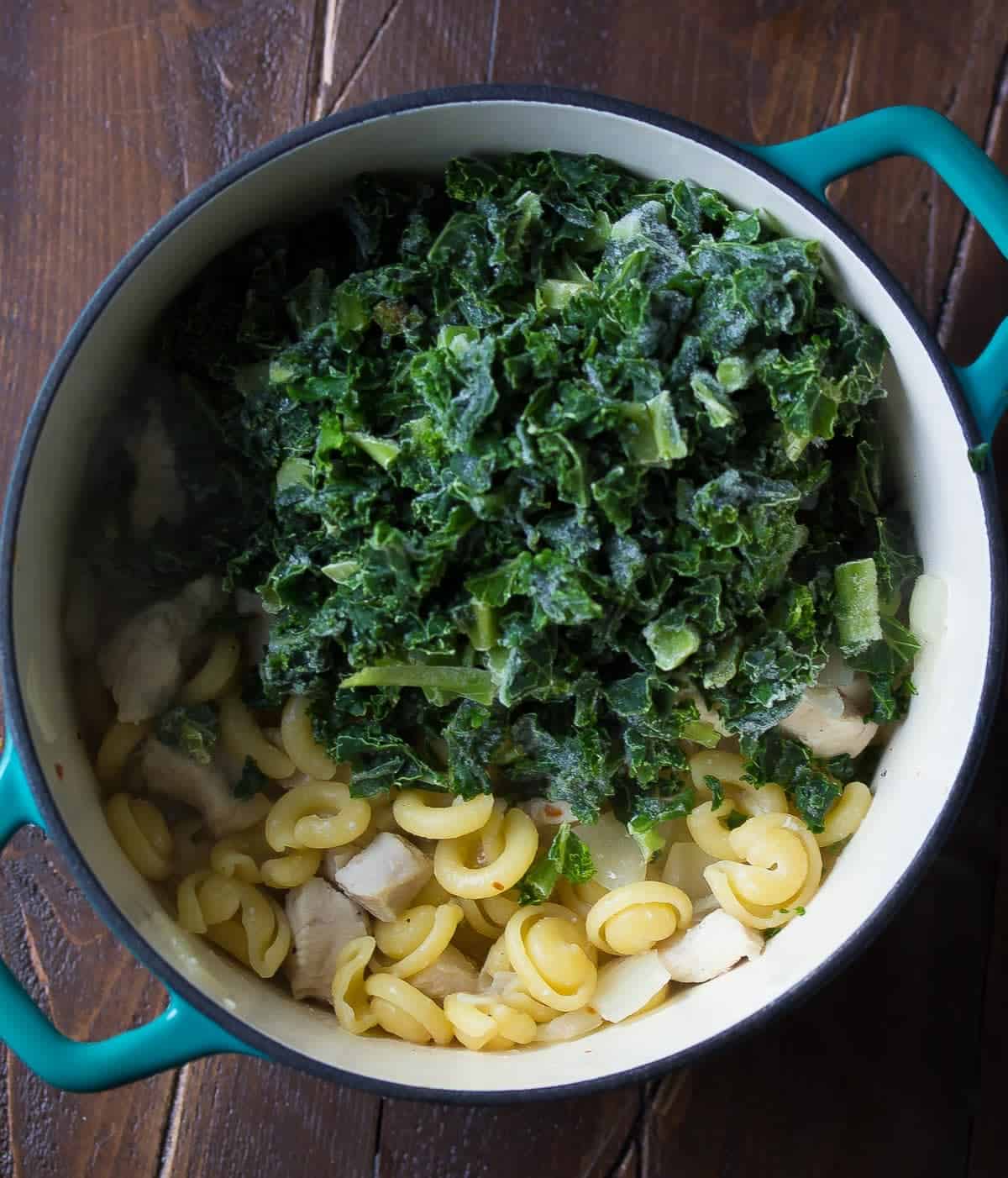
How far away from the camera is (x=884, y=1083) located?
195 cm

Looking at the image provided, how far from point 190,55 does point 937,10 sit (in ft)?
4.18

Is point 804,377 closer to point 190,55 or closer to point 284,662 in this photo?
point 284,662

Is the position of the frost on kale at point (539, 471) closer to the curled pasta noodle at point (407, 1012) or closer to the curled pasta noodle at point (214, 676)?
the curled pasta noodle at point (214, 676)

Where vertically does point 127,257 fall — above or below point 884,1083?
above

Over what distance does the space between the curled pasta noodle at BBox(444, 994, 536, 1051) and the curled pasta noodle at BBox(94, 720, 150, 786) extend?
0.61m

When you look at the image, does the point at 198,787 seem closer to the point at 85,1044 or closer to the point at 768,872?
the point at 85,1044

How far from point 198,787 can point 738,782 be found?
0.84 meters

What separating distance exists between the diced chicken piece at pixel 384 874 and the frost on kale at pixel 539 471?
96 mm

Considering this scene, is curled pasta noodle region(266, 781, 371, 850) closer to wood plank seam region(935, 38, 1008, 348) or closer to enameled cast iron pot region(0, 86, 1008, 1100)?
enameled cast iron pot region(0, 86, 1008, 1100)

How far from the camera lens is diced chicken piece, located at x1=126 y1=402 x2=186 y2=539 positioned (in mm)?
1762

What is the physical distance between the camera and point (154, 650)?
5.65 ft

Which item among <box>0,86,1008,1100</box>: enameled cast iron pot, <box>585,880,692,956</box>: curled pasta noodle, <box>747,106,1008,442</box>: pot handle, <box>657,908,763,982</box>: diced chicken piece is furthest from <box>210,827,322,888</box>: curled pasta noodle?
<box>747,106,1008,442</box>: pot handle

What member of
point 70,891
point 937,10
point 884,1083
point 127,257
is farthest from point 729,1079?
point 937,10

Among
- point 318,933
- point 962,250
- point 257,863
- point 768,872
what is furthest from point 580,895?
point 962,250
